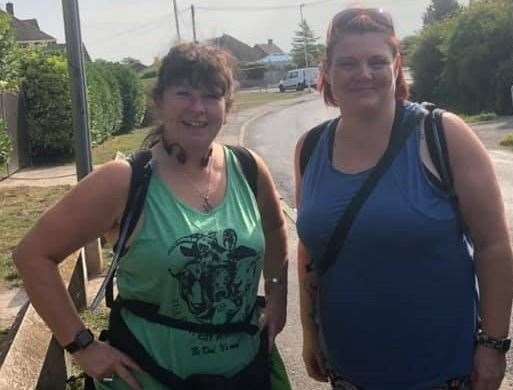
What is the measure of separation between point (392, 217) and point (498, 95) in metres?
27.8

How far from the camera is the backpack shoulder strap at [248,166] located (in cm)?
268

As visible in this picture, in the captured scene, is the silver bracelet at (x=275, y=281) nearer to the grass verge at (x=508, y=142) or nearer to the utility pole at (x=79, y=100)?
the utility pole at (x=79, y=100)

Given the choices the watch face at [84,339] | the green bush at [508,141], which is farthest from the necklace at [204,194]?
the green bush at [508,141]

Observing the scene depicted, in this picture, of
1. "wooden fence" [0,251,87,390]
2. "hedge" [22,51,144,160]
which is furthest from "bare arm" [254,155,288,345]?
"hedge" [22,51,144,160]

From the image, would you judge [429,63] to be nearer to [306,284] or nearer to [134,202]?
[306,284]

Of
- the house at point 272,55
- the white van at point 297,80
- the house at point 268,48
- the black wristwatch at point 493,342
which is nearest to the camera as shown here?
the black wristwatch at point 493,342

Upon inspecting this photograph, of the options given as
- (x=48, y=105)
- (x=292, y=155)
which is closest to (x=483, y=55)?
(x=292, y=155)

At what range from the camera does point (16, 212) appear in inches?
423

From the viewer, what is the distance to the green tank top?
2346mm

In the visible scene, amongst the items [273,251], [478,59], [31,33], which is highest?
[31,33]

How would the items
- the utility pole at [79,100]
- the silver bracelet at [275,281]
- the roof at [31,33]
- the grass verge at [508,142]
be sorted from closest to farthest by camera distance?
the silver bracelet at [275,281] → the utility pole at [79,100] → the grass verge at [508,142] → the roof at [31,33]

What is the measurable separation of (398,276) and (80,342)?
38.8 inches

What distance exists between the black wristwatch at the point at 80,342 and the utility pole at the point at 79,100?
171 inches

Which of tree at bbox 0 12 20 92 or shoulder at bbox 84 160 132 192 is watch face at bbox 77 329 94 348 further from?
tree at bbox 0 12 20 92
